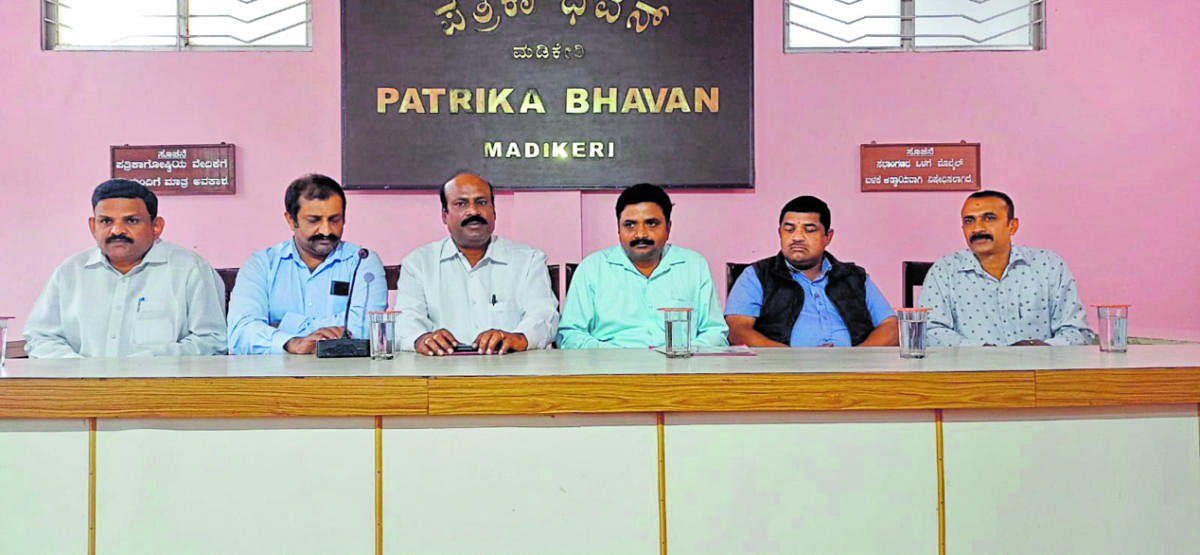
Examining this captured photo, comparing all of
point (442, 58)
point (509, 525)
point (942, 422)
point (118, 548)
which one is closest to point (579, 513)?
point (509, 525)

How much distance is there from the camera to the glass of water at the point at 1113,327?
78.5 inches

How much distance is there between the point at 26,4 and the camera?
3.71 m

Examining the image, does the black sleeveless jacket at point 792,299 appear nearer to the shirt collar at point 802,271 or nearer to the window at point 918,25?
the shirt collar at point 802,271

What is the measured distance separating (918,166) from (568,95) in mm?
1572

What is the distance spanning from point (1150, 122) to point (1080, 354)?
254 centimetres

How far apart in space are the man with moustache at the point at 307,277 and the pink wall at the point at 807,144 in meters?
0.99

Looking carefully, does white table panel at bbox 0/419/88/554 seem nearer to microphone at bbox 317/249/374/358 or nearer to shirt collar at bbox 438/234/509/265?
microphone at bbox 317/249/374/358

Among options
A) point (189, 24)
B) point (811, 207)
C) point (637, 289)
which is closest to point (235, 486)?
point (637, 289)

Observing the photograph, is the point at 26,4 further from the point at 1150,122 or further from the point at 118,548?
the point at 1150,122

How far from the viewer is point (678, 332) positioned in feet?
6.50

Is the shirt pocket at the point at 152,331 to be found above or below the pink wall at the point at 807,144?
below

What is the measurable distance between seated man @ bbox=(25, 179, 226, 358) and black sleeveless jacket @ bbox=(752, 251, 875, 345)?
178 cm

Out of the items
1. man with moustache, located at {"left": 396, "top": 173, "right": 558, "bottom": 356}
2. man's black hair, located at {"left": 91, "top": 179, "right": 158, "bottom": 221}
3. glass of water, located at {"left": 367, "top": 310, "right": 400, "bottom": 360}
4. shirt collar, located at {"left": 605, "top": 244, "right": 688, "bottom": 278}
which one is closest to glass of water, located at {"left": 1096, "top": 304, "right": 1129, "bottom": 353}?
shirt collar, located at {"left": 605, "top": 244, "right": 688, "bottom": 278}

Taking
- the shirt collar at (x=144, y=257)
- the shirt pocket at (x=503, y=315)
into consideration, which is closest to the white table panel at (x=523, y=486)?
the shirt pocket at (x=503, y=315)
